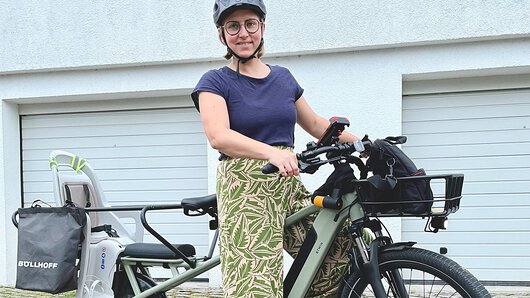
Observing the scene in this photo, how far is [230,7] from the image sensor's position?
238 centimetres

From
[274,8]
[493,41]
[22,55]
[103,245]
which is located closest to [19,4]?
[22,55]

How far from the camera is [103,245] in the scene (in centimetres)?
333

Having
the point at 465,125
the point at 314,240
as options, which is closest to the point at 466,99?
the point at 465,125

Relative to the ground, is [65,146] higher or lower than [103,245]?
higher

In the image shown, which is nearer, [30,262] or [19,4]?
[30,262]

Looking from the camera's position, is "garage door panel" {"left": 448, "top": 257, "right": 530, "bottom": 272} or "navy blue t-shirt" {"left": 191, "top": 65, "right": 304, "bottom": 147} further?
"garage door panel" {"left": 448, "top": 257, "right": 530, "bottom": 272}

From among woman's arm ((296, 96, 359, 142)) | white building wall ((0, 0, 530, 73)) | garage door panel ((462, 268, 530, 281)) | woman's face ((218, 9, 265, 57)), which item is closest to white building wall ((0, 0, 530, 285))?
white building wall ((0, 0, 530, 73))

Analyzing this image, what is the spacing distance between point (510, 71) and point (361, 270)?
14.0 feet

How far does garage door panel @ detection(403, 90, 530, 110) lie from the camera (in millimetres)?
5871

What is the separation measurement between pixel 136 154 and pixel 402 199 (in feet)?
16.8

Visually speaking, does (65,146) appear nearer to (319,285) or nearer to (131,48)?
(131,48)

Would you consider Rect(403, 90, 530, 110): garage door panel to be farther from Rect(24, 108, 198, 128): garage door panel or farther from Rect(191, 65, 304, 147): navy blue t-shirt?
Rect(191, 65, 304, 147): navy blue t-shirt

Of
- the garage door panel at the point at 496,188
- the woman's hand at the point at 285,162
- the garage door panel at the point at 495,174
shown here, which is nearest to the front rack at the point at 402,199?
the woman's hand at the point at 285,162

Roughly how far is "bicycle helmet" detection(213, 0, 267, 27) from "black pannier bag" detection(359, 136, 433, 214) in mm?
810
